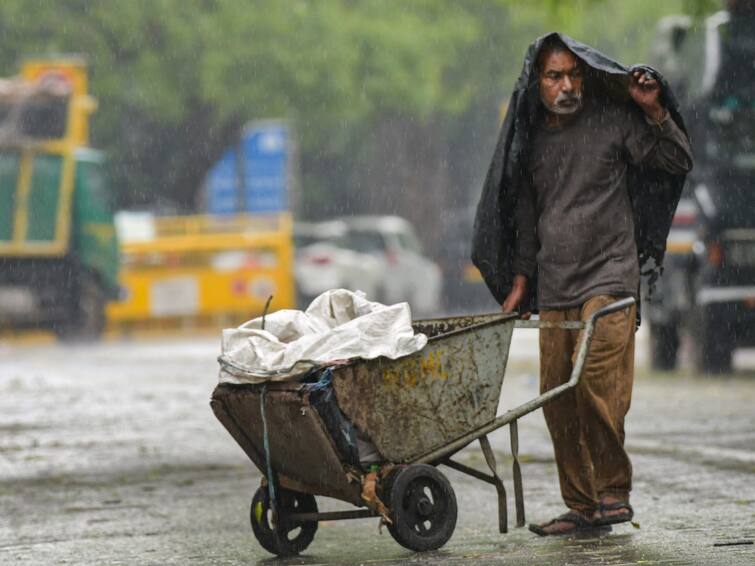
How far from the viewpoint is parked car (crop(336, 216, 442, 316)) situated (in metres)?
34.0

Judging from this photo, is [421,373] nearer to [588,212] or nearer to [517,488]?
[517,488]

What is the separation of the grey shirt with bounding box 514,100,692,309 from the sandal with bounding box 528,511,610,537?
0.75m

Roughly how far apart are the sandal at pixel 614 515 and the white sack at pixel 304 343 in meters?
1.04

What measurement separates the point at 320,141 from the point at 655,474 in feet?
118

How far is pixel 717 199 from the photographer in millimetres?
15469

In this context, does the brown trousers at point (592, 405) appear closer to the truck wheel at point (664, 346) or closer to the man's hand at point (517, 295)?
the man's hand at point (517, 295)

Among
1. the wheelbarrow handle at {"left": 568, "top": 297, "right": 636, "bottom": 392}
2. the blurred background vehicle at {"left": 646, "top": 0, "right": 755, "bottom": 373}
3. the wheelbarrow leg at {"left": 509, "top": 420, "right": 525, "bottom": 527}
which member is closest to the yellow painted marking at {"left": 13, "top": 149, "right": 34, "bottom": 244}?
the blurred background vehicle at {"left": 646, "top": 0, "right": 755, "bottom": 373}

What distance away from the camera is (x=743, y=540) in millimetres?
6352

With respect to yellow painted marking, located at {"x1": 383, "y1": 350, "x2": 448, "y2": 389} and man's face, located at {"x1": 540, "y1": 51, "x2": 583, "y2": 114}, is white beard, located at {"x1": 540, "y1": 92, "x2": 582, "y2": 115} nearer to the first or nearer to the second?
man's face, located at {"x1": 540, "y1": 51, "x2": 583, "y2": 114}

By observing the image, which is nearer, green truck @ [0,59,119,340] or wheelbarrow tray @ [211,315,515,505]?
wheelbarrow tray @ [211,315,515,505]

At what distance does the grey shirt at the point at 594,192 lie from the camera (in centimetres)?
668

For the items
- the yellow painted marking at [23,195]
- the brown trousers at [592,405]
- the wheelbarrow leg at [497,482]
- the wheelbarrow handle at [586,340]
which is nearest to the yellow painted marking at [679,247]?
the brown trousers at [592,405]

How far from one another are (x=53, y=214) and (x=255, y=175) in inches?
396

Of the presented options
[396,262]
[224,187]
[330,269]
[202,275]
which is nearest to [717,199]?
[202,275]
